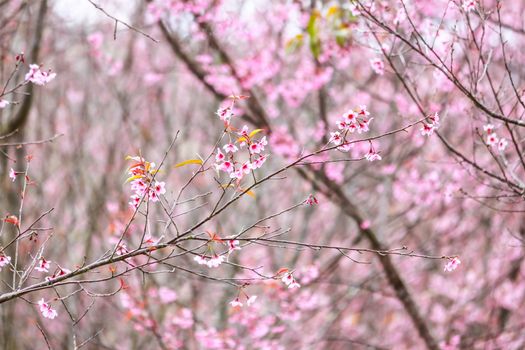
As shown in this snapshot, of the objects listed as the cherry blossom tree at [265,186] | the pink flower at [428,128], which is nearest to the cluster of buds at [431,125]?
the pink flower at [428,128]

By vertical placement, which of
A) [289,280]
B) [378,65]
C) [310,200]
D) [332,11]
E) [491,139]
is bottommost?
[289,280]

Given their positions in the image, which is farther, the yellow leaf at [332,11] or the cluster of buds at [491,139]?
→ the yellow leaf at [332,11]

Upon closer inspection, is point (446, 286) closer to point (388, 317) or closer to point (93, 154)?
point (388, 317)

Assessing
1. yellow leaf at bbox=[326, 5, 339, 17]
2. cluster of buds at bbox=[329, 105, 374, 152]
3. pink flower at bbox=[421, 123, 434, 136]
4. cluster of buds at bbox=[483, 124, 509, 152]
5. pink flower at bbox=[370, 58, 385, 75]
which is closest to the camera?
cluster of buds at bbox=[329, 105, 374, 152]

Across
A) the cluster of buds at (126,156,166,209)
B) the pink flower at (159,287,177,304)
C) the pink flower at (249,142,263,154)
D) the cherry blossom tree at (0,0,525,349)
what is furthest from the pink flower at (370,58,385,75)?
the pink flower at (159,287,177,304)

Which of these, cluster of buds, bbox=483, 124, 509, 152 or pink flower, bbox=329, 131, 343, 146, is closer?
pink flower, bbox=329, 131, 343, 146

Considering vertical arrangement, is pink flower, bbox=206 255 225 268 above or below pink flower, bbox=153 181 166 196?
below

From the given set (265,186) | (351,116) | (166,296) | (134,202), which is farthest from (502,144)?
(265,186)

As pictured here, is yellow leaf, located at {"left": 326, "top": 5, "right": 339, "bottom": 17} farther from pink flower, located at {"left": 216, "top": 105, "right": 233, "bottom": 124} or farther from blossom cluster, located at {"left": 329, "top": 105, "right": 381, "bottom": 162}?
pink flower, located at {"left": 216, "top": 105, "right": 233, "bottom": 124}

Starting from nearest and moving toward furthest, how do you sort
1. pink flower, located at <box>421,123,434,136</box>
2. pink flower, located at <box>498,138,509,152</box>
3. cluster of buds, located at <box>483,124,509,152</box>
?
1. pink flower, located at <box>421,123,434,136</box>
2. cluster of buds, located at <box>483,124,509,152</box>
3. pink flower, located at <box>498,138,509,152</box>

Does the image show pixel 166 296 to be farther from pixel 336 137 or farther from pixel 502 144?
pixel 336 137

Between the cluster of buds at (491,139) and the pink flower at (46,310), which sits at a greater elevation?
the cluster of buds at (491,139)

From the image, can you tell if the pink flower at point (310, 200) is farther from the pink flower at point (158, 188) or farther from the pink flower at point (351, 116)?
the pink flower at point (158, 188)

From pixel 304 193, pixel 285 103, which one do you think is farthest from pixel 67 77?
pixel 304 193
